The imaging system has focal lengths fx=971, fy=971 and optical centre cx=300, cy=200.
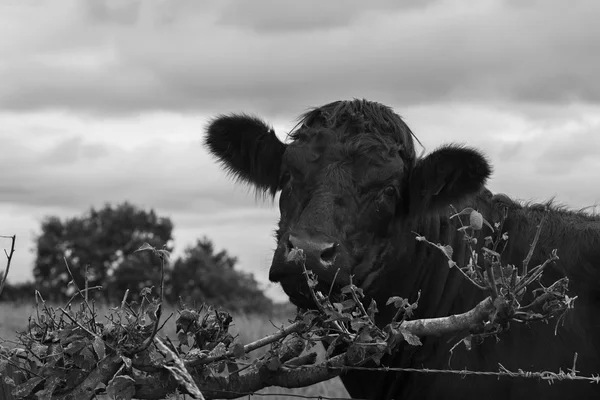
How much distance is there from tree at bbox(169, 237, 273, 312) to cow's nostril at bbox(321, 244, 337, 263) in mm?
64753

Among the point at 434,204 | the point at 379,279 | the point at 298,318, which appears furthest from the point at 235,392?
the point at 434,204

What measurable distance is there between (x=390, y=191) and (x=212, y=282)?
68.2m

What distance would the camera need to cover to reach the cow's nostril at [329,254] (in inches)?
205

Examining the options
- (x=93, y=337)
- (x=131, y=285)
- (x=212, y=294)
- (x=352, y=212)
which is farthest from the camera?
(x=212, y=294)

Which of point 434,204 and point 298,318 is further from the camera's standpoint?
point 434,204

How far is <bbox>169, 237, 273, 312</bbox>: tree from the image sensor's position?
72.0 meters

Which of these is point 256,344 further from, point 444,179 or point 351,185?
point 444,179

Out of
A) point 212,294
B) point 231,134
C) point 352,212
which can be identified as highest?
point 231,134

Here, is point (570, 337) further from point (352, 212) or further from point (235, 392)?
point (235, 392)

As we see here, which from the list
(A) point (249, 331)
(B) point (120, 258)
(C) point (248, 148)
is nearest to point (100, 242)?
(B) point (120, 258)

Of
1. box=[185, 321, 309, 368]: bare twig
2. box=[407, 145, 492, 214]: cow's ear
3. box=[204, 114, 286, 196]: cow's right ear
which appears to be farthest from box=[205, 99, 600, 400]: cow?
box=[185, 321, 309, 368]: bare twig

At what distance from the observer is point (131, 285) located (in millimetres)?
67250

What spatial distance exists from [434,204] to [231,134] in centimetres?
163

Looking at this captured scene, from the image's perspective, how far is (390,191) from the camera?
19.3 feet
